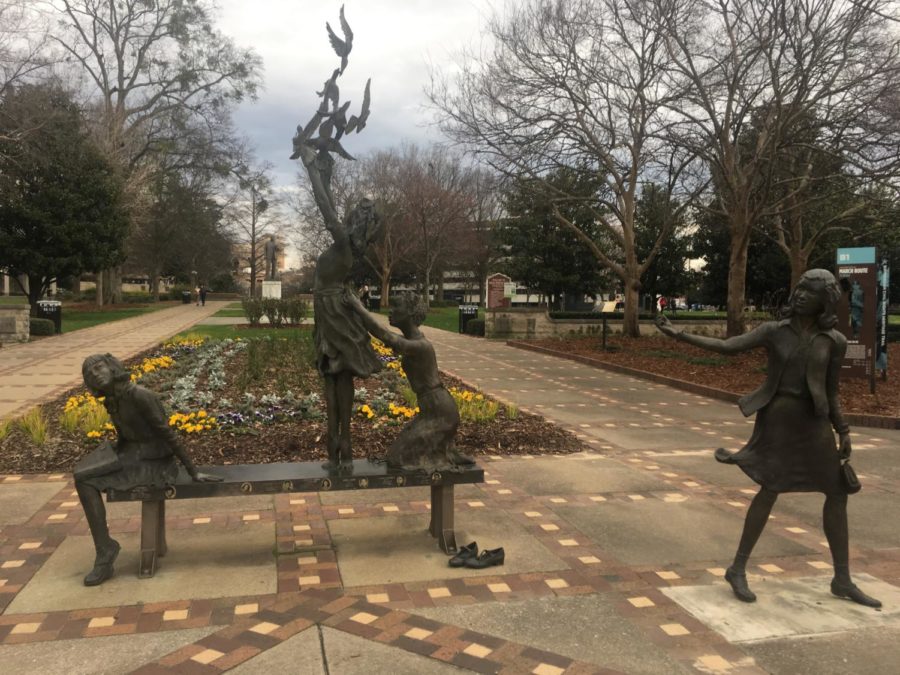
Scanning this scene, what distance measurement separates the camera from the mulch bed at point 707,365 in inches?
418

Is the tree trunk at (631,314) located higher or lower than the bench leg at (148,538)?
higher

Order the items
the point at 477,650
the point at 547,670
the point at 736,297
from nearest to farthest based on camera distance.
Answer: the point at 547,670 < the point at 477,650 < the point at 736,297

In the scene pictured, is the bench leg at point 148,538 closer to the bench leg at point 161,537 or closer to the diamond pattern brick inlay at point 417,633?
the bench leg at point 161,537

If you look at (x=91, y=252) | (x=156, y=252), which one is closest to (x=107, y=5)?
(x=91, y=252)

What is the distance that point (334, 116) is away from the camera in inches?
180

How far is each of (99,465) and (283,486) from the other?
1063 millimetres

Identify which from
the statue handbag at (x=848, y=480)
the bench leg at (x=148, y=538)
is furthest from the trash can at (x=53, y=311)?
the statue handbag at (x=848, y=480)

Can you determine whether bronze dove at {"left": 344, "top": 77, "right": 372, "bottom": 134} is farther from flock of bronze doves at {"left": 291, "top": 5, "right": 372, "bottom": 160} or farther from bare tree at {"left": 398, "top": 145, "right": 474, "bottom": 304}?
bare tree at {"left": 398, "top": 145, "right": 474, "bottom": 304}

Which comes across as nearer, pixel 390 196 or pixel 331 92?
pixel 331 92

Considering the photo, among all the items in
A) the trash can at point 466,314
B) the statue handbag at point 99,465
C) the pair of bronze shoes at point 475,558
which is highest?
the trash can at point 466,314

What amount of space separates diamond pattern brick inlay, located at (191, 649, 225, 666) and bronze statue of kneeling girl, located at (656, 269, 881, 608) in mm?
2777

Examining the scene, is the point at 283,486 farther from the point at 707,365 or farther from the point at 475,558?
the point at 707,365

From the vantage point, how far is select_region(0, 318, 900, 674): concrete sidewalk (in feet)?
10.00

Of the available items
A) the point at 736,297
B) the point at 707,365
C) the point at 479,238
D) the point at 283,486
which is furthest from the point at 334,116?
the point at 479,238
